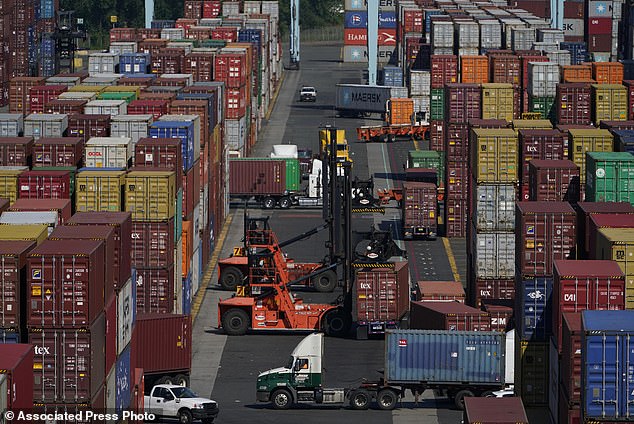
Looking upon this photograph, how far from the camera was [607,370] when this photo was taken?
49562mm

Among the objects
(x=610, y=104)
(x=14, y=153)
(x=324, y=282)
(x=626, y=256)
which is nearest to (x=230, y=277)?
(x=324, y=282)

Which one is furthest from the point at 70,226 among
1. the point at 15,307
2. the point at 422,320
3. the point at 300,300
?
the point at 300,300

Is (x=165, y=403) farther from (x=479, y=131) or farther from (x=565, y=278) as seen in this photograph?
(x=479, y=131)

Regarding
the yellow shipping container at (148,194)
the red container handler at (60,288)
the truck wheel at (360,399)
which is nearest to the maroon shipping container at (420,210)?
the yellow shipping container at (148,194)

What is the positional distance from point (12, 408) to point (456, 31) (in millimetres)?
114828

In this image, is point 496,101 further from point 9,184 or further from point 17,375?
point 17,375

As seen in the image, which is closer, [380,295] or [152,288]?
[152,288]

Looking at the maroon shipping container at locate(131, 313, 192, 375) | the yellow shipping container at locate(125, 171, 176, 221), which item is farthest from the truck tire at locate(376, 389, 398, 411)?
the yellow shipping container at locate(125, 171, 176, 221)

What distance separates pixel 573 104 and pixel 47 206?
47.5m

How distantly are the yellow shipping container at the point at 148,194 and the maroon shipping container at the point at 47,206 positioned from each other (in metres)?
7.57

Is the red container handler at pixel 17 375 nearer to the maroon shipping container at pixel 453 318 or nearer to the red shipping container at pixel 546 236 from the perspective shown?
the red shipping container at pixel 546 236

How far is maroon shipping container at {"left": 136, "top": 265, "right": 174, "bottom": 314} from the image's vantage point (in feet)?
262

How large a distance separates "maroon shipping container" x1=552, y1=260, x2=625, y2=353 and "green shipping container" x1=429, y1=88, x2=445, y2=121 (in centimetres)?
7864

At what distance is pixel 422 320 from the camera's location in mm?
78188
